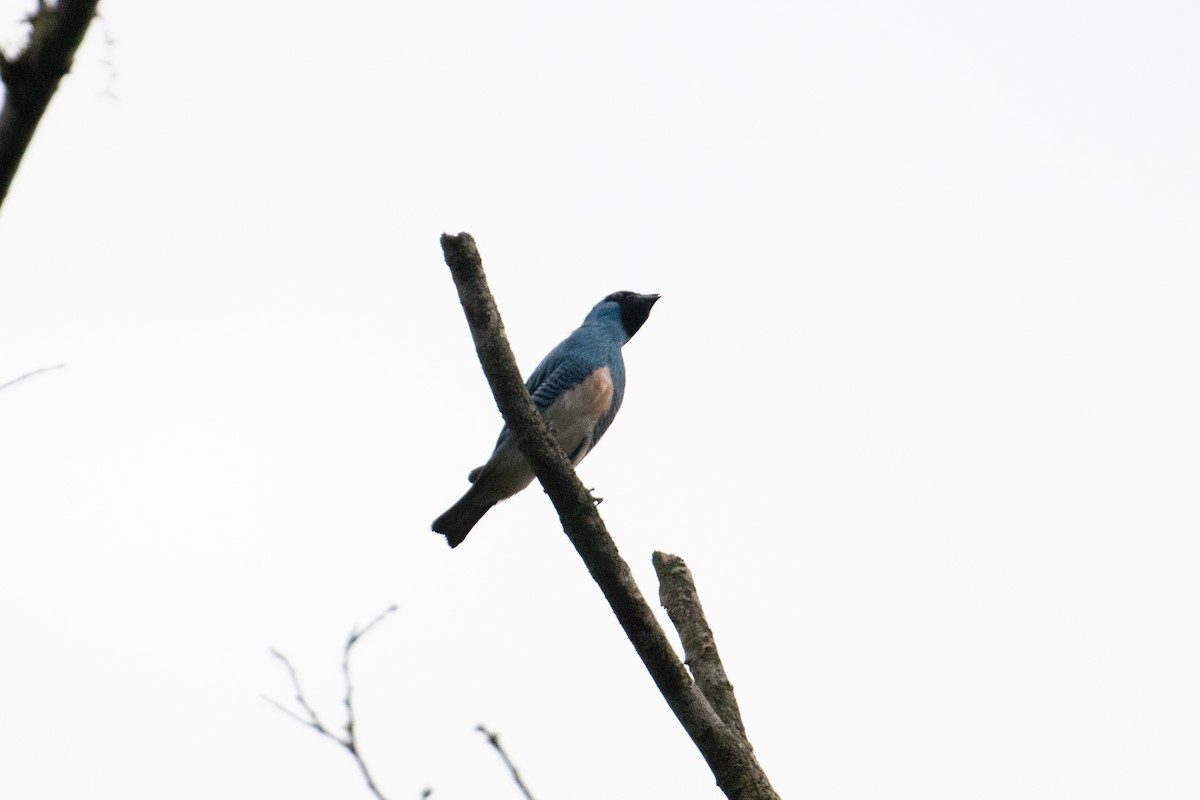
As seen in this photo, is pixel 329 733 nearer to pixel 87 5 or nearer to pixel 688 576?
pixel 87 5

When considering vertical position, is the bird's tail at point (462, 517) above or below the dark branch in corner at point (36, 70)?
above

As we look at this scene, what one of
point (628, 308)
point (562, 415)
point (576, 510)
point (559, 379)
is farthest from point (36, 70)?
point (628, 308)

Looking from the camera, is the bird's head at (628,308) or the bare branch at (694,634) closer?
the bare branch at (694,634)

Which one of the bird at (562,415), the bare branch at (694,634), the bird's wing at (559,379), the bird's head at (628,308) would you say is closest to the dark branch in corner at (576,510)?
the bare branch at (694,634)

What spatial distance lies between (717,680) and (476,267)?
1522 mm

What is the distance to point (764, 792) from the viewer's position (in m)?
3.59

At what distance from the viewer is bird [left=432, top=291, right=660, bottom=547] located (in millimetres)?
6824

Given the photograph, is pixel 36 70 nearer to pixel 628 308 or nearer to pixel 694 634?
pixel 694 634

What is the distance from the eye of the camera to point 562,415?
6977 millimetres

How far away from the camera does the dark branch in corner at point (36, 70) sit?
5.76ft

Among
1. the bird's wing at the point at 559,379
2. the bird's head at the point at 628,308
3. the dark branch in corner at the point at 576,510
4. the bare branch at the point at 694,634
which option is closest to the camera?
the dark branch in corner at the point at 576,510

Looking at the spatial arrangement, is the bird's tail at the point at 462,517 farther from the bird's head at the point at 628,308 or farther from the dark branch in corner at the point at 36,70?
the dark branch in corner at the point at 36,70

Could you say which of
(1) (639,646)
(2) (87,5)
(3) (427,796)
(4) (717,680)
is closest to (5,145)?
(2) (87,5)

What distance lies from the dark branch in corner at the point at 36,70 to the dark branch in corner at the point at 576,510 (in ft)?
6.62
